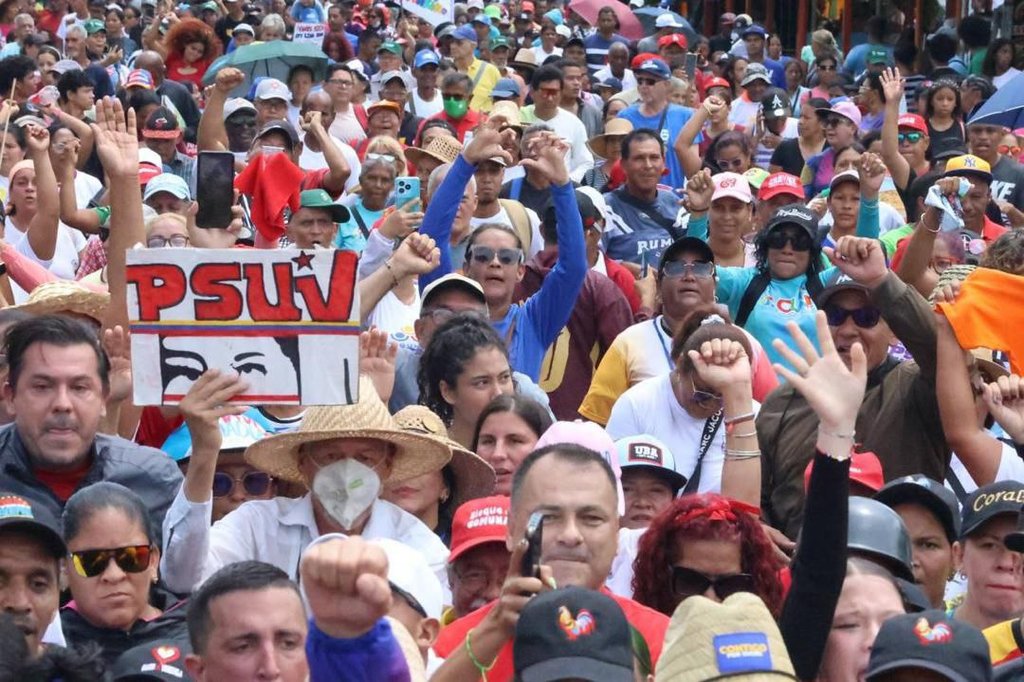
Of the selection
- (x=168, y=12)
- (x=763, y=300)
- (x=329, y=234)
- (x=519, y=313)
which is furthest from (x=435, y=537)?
(x=168, y=12)

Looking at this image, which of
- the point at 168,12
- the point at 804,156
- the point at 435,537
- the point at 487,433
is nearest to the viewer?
the point at 435,537

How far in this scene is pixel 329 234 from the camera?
902 cm

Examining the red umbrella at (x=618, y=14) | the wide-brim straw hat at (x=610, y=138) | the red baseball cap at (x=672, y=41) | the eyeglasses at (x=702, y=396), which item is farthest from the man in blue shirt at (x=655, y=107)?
the red umbrella at (x=618, y=14)

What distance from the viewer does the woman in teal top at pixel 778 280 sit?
8.04 metres

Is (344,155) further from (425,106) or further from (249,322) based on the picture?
(249,322)

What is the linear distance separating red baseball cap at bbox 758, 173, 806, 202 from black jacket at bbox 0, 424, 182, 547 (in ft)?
17.2

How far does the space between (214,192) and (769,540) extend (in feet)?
13.7

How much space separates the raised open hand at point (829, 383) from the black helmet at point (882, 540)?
0.54 meters

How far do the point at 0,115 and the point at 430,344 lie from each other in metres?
3.26

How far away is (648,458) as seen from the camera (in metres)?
5.81

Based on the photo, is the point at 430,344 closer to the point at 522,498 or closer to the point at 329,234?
the point at 522,498

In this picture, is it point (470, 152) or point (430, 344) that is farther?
point (470, 152)

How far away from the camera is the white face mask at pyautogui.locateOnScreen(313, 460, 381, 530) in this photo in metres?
5.19

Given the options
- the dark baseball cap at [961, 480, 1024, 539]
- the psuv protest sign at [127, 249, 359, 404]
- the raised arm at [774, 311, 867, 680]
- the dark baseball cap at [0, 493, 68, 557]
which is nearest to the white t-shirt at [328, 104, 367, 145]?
the psuv protest sign at [127, 249, 359, 404]
